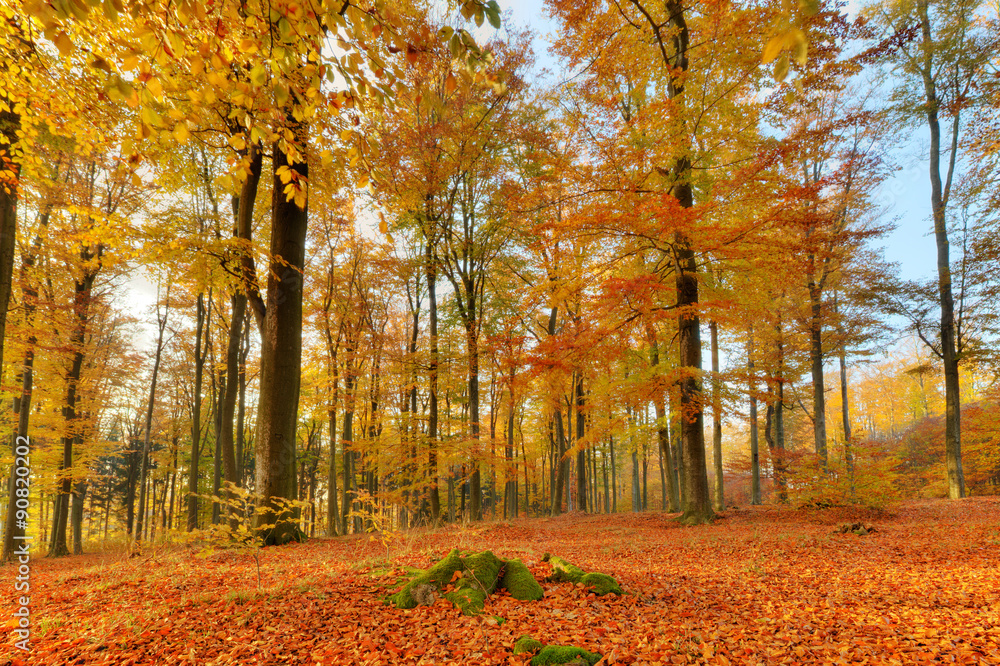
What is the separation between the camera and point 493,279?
14.9 m

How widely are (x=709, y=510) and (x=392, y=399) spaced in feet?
33.4

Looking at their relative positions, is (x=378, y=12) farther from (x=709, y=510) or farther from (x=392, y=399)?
(x=392, y=399)

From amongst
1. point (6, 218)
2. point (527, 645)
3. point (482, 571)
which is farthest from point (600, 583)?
point (6, 218)

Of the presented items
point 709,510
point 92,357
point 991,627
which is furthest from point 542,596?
point 92,357

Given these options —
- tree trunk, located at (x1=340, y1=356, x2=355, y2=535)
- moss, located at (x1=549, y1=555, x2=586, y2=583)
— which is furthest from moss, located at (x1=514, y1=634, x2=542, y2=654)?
tree trunk, located at (x1=340, y1=356, x2=355, y2=535)

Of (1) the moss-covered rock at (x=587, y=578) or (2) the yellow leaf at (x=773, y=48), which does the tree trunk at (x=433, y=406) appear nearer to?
(1) the moss-covered rock at (x=587, y=578)

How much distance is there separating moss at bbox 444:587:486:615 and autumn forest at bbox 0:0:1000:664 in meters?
0.05

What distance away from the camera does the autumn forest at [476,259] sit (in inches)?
111

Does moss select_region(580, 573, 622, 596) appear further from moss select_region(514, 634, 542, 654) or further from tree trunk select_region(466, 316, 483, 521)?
tree trunk select_region(466, 316, 483, 521)

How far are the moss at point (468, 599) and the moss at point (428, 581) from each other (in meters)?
0.18

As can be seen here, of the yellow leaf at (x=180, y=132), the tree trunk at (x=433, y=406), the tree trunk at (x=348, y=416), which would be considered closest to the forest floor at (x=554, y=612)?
the yellow leaf at (x=180, y=132)

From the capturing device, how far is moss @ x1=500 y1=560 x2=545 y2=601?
3914mm

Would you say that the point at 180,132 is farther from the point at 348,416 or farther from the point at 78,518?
the point at 78,518

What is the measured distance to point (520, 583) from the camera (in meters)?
4.03
